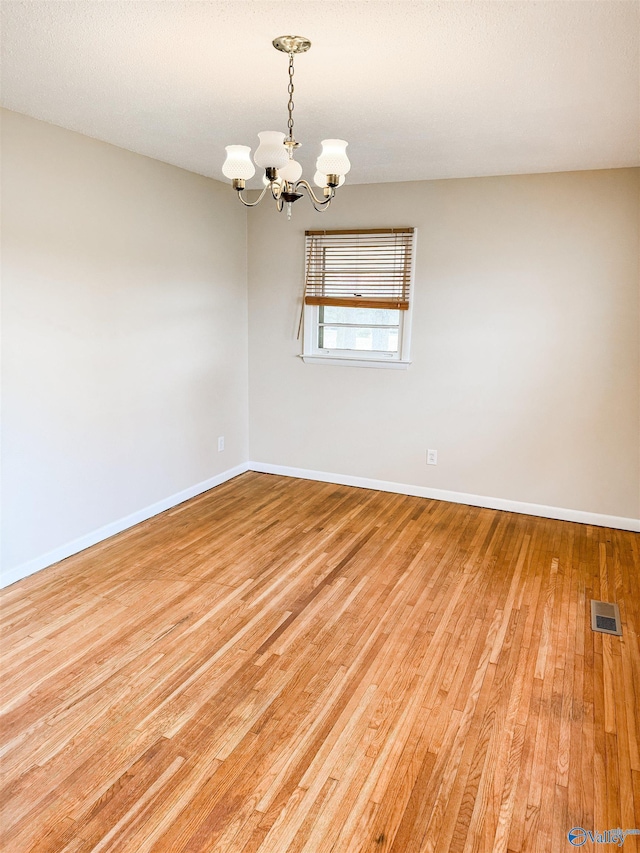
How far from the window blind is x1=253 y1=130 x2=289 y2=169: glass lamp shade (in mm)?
2556

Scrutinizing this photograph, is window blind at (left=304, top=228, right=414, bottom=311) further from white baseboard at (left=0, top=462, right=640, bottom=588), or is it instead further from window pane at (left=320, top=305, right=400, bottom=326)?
white baseboard at (left=0, top=462, right=640, bottom=588)

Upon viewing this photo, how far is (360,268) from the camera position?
482 cm

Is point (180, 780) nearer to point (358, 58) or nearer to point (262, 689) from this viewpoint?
point (262, 689)

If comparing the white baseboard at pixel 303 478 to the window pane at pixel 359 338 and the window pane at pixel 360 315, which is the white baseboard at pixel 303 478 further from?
the window pane at pixel 360 315

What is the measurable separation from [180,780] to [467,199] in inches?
160

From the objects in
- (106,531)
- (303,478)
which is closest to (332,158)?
(106,531)

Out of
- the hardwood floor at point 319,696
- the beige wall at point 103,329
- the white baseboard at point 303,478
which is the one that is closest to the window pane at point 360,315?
the beige wall at point 103,329

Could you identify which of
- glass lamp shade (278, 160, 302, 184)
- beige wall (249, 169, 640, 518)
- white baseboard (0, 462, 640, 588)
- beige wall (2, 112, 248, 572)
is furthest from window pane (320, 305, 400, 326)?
glass lamp shade (278, 160, 302, 184)

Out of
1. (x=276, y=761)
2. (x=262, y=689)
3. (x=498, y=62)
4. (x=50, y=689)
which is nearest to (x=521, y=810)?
(x=276, y=761)

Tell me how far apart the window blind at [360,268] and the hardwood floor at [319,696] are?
78.1 inches

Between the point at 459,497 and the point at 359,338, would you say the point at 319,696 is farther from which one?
the point at 359,338

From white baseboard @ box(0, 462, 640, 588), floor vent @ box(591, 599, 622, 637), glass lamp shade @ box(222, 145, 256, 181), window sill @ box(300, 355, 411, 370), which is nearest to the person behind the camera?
glass lamp shade @ box(222, 145, 256, 181)

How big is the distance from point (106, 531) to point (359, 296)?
8.73 feet

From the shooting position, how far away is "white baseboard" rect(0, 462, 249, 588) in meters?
3.35
